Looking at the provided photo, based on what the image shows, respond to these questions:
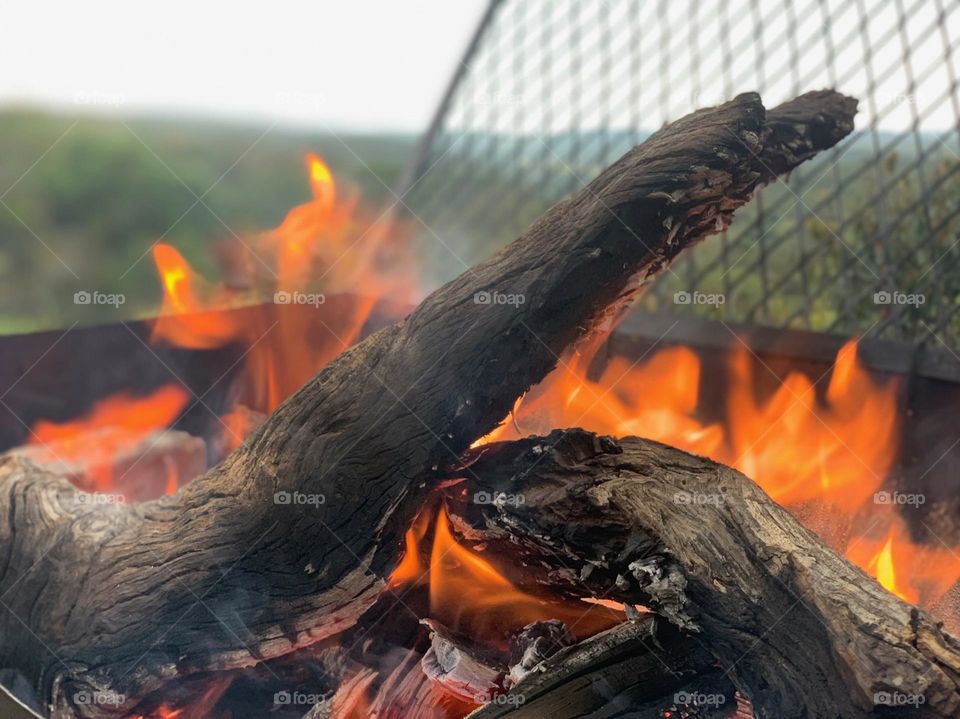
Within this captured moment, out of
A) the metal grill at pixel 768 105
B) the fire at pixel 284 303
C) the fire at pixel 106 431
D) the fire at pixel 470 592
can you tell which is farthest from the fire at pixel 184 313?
the fire at pixel 470 592

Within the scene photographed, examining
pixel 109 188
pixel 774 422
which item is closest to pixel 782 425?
pixel 774 422

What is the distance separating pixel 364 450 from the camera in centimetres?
157

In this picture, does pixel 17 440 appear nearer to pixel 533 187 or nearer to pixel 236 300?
pixel 236 300

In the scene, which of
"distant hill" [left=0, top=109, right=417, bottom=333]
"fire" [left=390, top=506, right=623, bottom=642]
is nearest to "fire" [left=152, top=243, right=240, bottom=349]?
"fire" [left=390, top=506, right=623, bottom=642]

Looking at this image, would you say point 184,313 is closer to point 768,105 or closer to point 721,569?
point 721,569

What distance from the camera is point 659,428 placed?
7.49 feet

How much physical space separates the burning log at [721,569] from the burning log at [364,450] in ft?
0.30

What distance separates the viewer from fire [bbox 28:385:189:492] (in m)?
2.61

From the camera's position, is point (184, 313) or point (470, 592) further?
point (184, 313)

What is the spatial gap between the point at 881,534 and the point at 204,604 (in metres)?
1.52

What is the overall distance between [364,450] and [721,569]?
0.61 m

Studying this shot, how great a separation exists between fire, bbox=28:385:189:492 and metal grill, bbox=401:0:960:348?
3.95 feet

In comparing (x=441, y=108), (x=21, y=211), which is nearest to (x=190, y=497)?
(x=441, y=108)

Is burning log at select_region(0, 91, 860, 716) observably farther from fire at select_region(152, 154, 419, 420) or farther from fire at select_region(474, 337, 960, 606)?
fire at select_region(152, 154, 419, 420)
